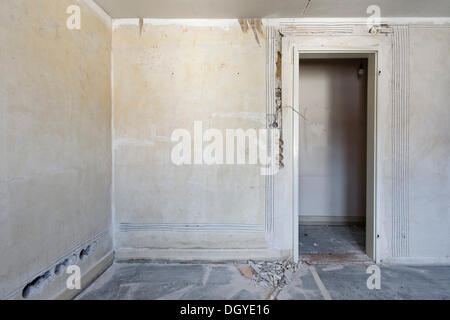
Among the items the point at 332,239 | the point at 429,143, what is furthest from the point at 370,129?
the point at 332,239

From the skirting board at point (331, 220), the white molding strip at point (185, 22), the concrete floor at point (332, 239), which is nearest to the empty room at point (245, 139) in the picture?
the white molding strip at point (185, 22)

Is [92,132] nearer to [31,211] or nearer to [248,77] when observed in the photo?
[31,211]

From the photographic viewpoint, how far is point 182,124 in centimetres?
237

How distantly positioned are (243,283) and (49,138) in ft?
6.51

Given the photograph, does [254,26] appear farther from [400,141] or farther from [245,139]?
[400,141]

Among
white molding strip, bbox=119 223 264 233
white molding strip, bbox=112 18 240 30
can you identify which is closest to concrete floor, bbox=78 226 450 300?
white molding strip, bbox=119 223 264 233

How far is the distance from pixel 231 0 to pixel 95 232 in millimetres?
2544

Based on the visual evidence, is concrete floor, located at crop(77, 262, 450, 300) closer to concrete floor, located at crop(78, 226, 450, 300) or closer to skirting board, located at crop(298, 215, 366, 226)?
concrete floor, located at crop(78, 226, 450, 300)

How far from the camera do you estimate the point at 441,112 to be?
230 cm

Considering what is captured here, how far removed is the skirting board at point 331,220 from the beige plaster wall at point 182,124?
5.04ft

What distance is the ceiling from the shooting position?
2.04 metres

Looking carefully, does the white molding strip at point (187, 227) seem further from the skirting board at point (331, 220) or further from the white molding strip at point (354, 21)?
the white molding strip at point (354, 21)

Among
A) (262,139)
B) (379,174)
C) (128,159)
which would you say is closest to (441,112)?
(379,174)

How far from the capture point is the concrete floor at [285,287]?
72.4 inches
